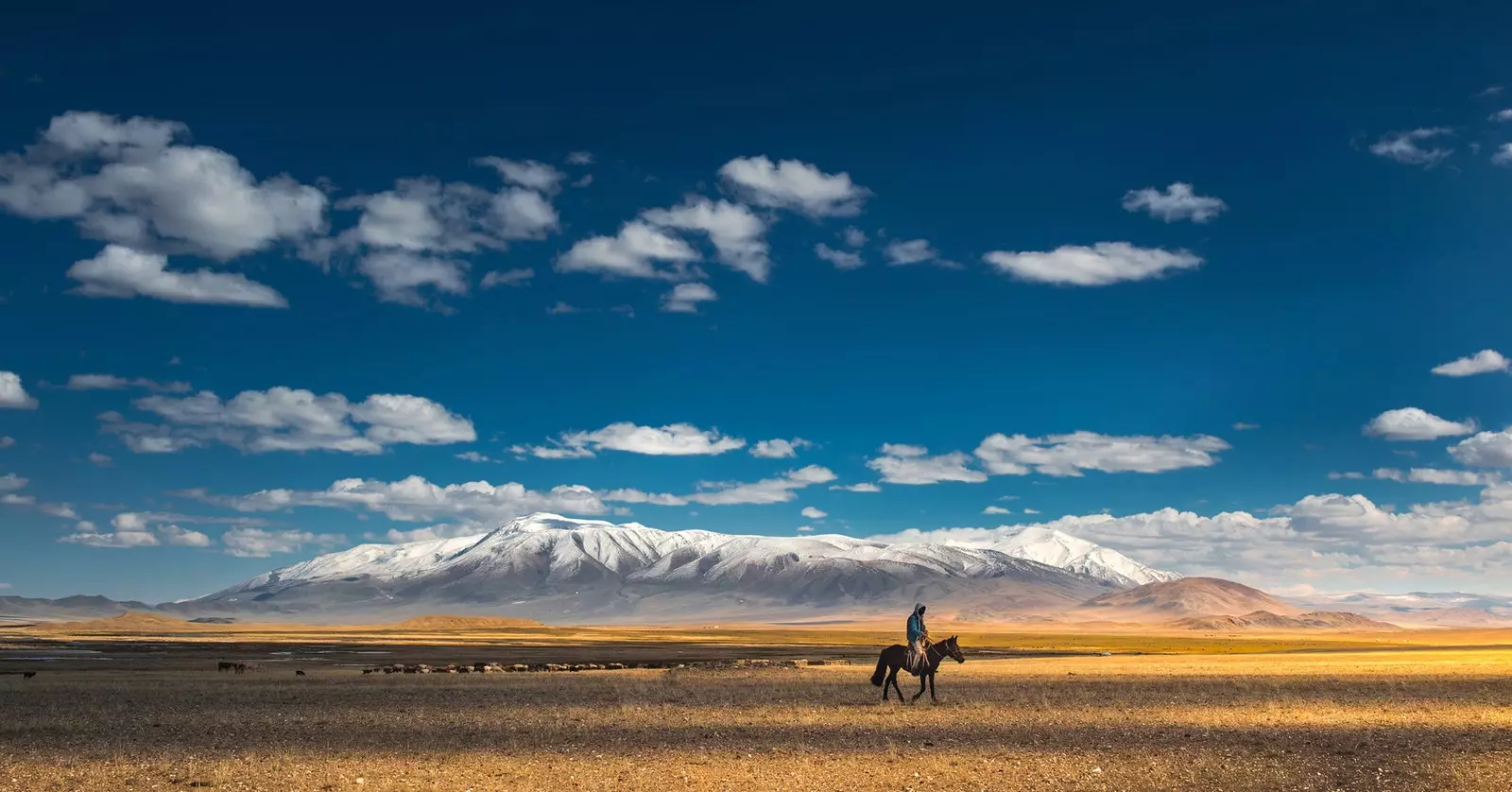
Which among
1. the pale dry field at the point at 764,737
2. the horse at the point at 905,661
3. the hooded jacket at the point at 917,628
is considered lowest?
the pale dry field at the point at 764,737

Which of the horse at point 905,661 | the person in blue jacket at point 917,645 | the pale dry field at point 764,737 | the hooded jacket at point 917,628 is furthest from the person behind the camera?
the horse at point 905,661

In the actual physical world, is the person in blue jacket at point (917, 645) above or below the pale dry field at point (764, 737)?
above

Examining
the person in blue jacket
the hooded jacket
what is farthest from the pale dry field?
the hooded jacket

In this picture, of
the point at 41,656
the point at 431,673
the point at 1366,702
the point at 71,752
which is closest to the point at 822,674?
the point at 431,673

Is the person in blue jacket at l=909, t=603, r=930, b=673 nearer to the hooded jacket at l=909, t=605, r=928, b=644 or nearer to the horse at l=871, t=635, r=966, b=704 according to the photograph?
the hooded jacket at l=909, t=605, r=928, b=644

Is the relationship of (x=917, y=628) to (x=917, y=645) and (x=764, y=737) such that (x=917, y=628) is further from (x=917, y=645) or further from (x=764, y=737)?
(x=764, y=737)

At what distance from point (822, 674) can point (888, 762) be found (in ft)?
102

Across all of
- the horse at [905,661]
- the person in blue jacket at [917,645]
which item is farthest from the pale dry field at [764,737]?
the person in blue jacket at [917,645]

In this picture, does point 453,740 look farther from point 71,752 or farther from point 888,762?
point 888,762

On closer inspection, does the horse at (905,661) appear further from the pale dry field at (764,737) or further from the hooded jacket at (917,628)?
the pale dry field at (764,737)

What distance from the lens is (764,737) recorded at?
77.9ft

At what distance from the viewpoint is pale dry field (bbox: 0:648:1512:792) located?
18.1 m

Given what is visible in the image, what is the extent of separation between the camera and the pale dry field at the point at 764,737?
18.1 m

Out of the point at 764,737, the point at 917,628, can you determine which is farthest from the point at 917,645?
the point at 764,737
